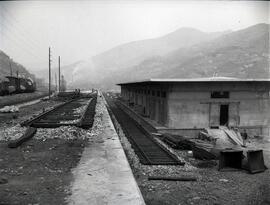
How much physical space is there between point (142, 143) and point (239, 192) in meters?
6.98

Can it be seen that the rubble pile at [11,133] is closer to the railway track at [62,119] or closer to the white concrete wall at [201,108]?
the railway track at [62,119]

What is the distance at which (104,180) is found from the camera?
6.91 metres

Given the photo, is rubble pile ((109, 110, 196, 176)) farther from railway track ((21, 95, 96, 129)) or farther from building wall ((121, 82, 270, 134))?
building wall ((121, 82, 270, 134))

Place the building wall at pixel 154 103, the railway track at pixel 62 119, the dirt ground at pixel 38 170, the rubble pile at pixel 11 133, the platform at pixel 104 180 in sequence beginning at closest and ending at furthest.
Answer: the platform at pixel 104 180 → the dirt ground at pixel 38 170 → the rubble pile at pixel 11 133 → the railway track at pixel 62 119 → the building wall at pixel 154 103

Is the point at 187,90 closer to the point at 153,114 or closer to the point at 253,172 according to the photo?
the point at 153,114

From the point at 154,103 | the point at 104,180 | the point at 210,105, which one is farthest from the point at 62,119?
the point at 104,180

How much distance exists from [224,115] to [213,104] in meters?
1.15

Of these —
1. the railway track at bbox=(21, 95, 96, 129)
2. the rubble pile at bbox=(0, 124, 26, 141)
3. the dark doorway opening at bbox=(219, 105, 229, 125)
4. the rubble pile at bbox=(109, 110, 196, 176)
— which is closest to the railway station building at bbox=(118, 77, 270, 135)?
the dark doorway opening at bbox=(219, 105, 229, 125)

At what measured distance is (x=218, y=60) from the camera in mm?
100750

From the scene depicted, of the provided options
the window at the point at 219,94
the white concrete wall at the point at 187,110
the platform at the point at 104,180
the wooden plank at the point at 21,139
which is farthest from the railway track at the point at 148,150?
the window at the point at 219,94

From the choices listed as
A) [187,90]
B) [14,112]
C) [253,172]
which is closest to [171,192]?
[253,172]

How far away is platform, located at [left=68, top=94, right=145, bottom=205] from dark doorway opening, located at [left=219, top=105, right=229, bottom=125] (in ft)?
34.3

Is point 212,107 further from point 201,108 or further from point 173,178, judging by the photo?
point 173,178

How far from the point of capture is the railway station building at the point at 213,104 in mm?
18078
